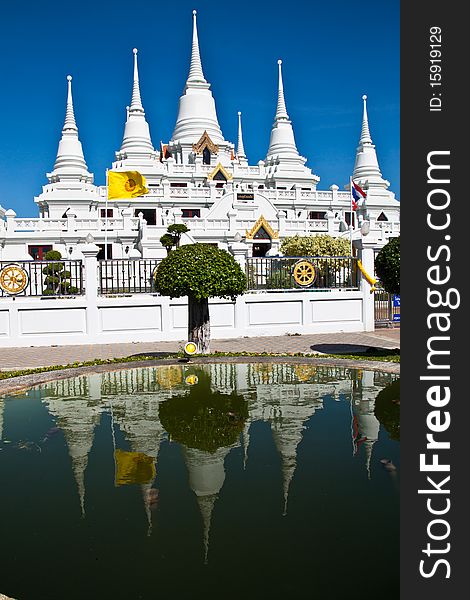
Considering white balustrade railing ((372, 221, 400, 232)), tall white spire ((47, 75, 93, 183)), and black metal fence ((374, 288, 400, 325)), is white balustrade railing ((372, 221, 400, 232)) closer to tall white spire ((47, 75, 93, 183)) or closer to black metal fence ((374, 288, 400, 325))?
black metal fence ((374, 288, 400, 325))

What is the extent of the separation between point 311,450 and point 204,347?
22.9 ft

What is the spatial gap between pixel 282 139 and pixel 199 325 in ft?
155

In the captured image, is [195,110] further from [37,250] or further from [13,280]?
[13,280]

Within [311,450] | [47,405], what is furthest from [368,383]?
[47,405]

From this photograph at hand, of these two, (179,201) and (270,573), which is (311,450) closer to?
(270,573)

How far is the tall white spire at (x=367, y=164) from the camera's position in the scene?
56.0 metres

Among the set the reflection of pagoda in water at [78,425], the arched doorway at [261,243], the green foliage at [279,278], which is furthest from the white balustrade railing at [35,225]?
the reflection of pagoda in water at [78,425]

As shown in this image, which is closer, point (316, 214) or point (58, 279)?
point (58, 279)

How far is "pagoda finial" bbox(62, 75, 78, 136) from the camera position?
4997cm

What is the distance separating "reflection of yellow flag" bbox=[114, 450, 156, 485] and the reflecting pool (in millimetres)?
22

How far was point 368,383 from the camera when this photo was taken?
955 cm

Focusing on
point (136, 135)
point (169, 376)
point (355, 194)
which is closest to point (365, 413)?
point (169, 376)

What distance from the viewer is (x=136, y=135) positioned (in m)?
53.5

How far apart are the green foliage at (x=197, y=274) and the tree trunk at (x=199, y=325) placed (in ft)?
1.50
